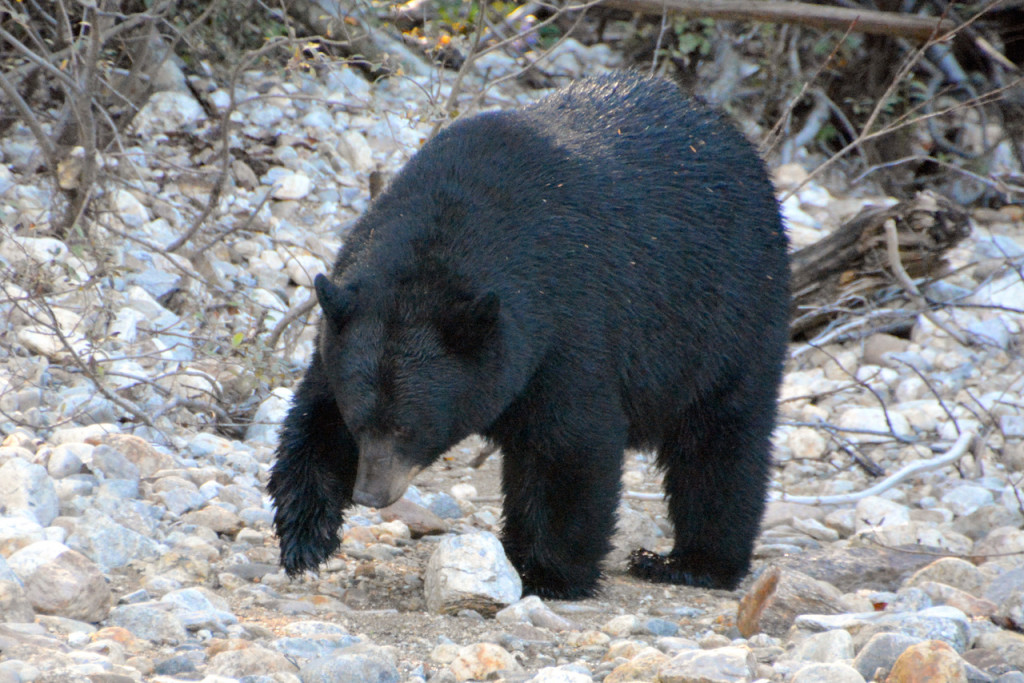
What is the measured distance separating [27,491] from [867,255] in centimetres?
535

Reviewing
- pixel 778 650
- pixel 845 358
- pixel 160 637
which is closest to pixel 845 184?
pixel 845 358

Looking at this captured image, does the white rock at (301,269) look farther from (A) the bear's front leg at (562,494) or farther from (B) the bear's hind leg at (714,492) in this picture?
(A) the bear's front leg at (562,494)

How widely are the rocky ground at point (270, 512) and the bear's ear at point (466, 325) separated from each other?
0.67 meters

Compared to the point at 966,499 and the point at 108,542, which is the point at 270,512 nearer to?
the point at 108,542

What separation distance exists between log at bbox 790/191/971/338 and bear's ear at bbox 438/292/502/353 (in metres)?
4.05

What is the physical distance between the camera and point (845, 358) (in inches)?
294

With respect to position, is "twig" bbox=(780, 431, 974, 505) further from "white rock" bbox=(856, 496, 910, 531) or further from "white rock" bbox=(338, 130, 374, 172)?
"white rock" bbox=(338, 130, 374, 172)

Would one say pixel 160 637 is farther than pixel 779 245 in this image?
No

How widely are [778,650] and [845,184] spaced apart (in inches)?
310

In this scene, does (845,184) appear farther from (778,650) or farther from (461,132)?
(778,650)

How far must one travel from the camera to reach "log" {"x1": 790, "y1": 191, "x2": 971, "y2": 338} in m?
6.86

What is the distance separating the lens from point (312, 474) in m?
3.88

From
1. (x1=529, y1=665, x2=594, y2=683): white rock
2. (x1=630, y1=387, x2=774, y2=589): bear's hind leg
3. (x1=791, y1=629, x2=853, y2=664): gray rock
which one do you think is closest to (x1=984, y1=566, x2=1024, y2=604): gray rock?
(x1=791, y1=629, x2=853, y2=664): gray rock

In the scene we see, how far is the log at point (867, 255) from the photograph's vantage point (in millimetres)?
6863
